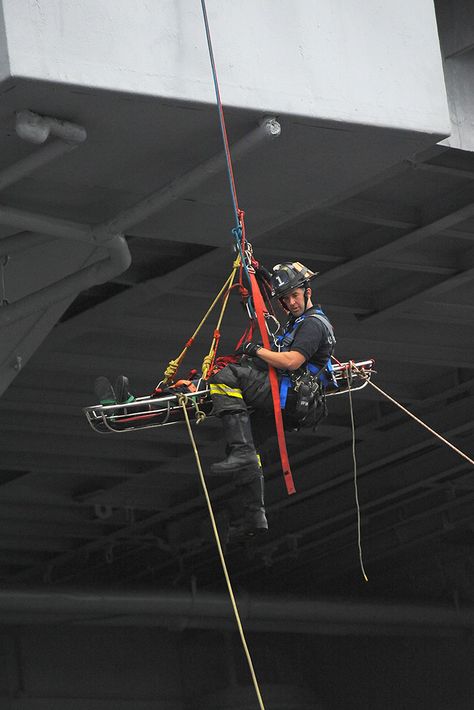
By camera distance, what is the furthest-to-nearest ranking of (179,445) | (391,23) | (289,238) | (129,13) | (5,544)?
(5,544) < (179,445) < (289,238) < (391,23) < (129,13)

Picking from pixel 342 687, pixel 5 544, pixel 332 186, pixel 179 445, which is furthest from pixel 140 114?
pixel 342 687

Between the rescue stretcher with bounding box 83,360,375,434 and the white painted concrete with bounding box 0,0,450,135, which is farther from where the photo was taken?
the rescue stretcher with bounding box 83,360,375,434

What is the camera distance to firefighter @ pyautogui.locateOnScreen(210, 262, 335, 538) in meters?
10.6

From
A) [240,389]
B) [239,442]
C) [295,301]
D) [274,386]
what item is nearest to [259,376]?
[240,389]

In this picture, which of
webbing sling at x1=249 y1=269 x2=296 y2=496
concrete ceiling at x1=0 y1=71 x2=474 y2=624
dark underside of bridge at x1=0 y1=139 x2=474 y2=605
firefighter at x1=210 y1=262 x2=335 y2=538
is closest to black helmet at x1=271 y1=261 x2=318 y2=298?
firefighter at x1=210 y1=262 x2=335 y2=538

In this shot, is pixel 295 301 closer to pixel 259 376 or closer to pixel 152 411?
pixel 259 376

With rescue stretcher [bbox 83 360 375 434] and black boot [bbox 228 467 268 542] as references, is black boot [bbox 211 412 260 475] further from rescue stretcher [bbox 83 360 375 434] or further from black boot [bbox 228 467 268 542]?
rescue stretcher [bbox 83 360 375 434]

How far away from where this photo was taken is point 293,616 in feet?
92.2

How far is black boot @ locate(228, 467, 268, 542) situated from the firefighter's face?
53.5 inches

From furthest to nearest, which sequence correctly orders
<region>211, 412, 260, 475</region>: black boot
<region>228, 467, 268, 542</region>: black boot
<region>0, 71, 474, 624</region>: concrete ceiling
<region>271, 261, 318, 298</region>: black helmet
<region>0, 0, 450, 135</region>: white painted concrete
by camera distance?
<region>0, 71, 474, 624</region>: concrete ceiling
<region>271, 261, 318, 298</region>: black helmet
<region>211, 412, 260, 475</region>: black boot
<region>228, 467, 268, 542</region>: black boot
<region>0, 0, 450, 135</region>: white painted concrete

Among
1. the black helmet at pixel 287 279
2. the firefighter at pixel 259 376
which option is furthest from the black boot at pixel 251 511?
the black helmet at pixel 287 279

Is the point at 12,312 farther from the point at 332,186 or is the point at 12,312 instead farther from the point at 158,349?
the point at 158,349

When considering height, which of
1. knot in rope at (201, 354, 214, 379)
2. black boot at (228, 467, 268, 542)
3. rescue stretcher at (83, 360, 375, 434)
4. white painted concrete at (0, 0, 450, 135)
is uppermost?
white painted concrete at (0, 0, 450, 135)

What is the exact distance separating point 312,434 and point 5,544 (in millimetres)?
7303
